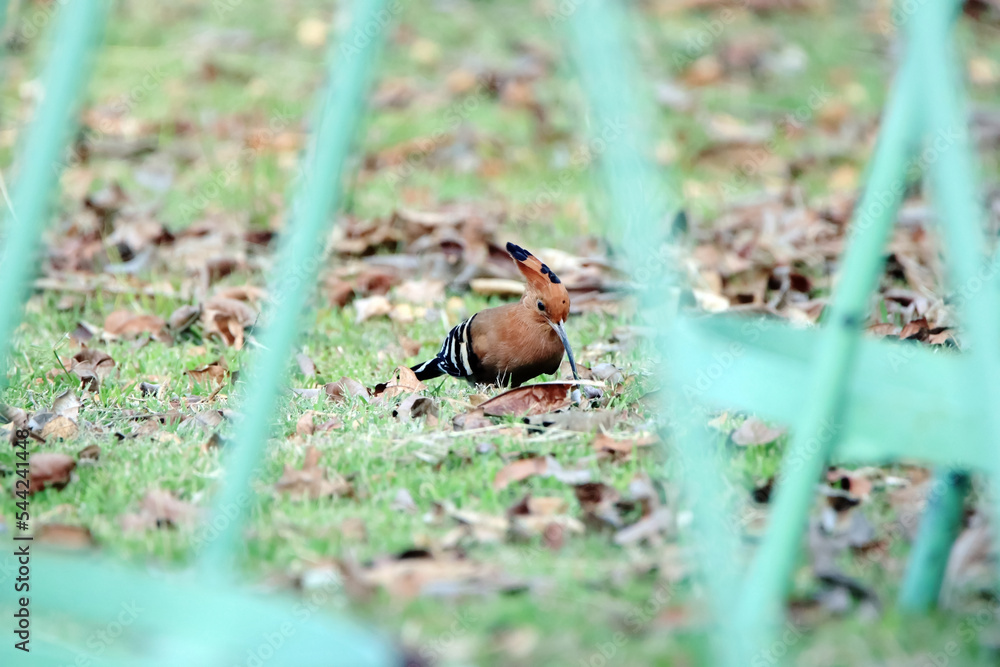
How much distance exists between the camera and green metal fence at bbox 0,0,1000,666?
1.62m

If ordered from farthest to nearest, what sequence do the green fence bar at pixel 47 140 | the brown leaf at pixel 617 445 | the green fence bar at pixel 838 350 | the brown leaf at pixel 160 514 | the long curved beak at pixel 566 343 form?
the long curved beak at pixel 566 343, the brown leaf at pixel 617 445, the brown leaf at pixel 160 514, the green fence bar at pixel 838 350, the green fence bar at pixel 47 140

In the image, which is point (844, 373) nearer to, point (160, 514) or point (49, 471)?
point (160, 514)

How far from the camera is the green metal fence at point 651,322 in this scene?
5.33 feet

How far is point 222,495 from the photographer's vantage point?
171cm

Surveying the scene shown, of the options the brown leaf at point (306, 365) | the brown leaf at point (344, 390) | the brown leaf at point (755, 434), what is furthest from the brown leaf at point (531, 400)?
the brown leaf at point (306, 365)

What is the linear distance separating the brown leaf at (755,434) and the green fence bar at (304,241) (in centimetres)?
184

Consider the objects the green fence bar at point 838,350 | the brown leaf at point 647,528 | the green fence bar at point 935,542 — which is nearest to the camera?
the green fence bar at point 838,350

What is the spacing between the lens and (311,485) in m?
2.99

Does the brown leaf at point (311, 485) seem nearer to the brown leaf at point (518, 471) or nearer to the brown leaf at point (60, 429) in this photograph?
the brown leaf at point (518, 471)

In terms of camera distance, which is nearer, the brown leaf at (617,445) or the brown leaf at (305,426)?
the brown leaf at (617,445)

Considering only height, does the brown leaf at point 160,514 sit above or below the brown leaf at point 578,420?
below

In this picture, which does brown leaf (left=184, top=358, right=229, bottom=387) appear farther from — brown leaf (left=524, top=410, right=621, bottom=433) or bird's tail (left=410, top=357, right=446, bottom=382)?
brown leaf (left=524, top=410, right=621, bottom=433)

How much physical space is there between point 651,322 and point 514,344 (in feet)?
7.31

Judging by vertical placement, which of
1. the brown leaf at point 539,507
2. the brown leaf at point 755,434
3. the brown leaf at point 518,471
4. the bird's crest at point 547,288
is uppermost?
the bird's crest at point 547,288
